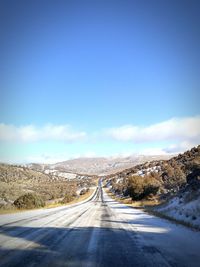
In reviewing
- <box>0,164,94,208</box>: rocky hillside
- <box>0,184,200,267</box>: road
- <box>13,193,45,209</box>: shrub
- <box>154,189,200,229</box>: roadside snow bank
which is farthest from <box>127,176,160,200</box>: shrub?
<box>0,184,200,267</box>: road

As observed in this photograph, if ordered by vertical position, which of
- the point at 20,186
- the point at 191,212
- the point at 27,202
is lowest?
the point at 191,212

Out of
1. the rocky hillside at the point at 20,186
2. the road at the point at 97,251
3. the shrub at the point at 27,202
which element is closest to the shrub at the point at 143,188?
the shrub at the point at 27,202

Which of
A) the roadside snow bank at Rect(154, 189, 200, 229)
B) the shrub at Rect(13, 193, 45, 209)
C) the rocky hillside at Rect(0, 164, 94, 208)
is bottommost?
the roadside snow bank at Rect(154, 189, 200, 229)

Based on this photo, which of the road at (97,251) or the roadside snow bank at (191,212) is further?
the roadside snow bank at (191,212)

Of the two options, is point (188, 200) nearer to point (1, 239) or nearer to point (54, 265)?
point (1, 239)

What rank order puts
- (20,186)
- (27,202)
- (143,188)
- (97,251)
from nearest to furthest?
(97,251), (27,202), (143,188), (20,186)

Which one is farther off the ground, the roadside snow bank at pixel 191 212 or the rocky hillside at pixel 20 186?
the rocky hillside at pixel 20 186

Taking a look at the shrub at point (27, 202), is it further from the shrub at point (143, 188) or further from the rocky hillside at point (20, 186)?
the shrub at point (143, 188)

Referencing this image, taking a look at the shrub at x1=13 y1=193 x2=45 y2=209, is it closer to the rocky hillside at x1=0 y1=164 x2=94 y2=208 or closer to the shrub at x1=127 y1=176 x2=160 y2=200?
the rocky hillside at x1=0 y1=164 x2=94 y2=208

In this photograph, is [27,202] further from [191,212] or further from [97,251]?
[97,251]

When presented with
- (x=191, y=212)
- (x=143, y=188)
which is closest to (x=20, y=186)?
(x=143, y=188)

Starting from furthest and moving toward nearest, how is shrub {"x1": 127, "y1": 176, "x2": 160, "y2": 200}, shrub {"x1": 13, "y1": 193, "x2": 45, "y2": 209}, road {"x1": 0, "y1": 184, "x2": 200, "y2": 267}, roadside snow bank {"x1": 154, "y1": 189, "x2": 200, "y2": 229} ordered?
shrub {"x1": 127, "y1": 176, "x2": 160, "y2": 200} → shrub {"x1": 13, "y1": 193, "x2": 45, "y2": 209} → roadside snow bank {"x1": 154, "y1": 189, "x2": 200, "y2": 229} → road {"x1": 0, "y1": 184, "x2": 200, "y2": 267}

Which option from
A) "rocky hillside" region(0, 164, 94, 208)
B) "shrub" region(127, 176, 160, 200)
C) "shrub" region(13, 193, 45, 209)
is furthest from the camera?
"rocky hillside" region(0, 164, 94, 208)

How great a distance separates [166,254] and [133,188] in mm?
43311
